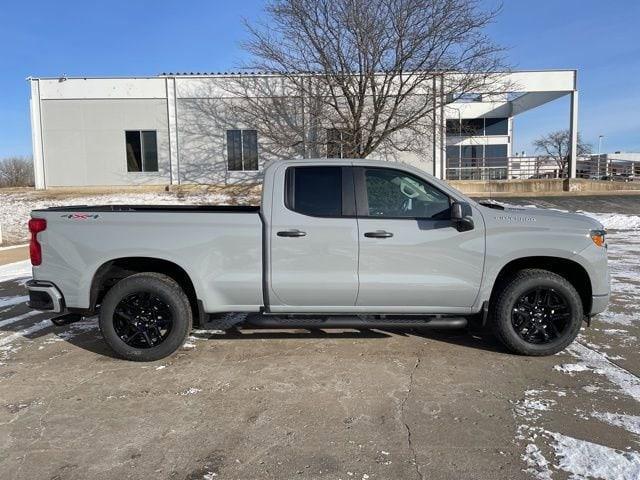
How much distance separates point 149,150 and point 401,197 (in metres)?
22.8

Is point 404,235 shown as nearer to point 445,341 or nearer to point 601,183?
point 445,341

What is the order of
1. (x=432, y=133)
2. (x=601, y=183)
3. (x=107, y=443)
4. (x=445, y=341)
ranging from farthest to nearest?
1. (x=601, y=183)
2. (x=432, y=133)
3. (x=445, y=341)
4. (x=107, y=443)

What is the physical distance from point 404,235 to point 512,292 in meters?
1.17

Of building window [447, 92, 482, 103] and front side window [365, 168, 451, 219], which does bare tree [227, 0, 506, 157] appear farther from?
front side window [365, 168, 451, 219]

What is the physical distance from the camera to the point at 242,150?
2508 cm

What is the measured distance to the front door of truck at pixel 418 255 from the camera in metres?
4.64

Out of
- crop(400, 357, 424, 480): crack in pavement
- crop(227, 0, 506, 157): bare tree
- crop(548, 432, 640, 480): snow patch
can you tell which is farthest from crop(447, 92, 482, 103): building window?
crop(548, 432, 640, 480): snow patch

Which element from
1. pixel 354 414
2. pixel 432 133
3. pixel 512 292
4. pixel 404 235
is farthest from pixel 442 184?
pixel 432 133

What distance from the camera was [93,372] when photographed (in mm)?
4656

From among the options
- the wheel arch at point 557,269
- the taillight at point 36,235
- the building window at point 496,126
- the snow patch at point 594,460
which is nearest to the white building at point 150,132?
the building window at point 496,126

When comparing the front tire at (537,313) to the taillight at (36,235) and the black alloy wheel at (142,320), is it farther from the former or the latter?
the taillight at (36,235)

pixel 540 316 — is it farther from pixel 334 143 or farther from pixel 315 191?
pixel 334 143

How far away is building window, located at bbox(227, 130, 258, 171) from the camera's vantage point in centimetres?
2492

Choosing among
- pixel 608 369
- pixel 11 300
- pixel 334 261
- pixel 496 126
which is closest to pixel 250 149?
pixel 11 300
